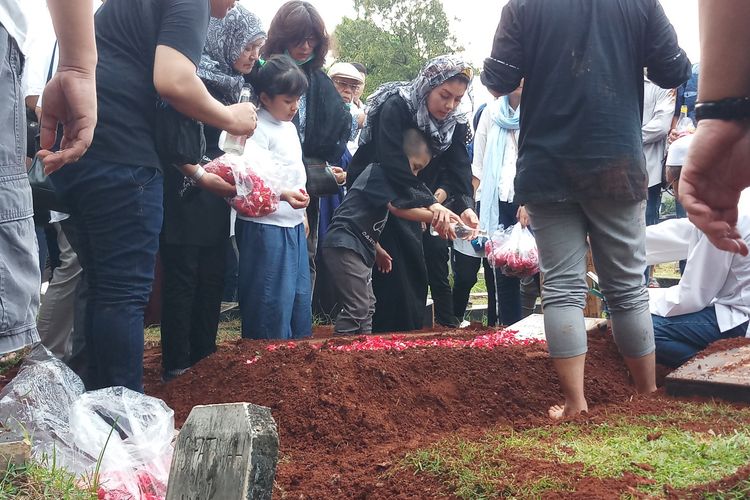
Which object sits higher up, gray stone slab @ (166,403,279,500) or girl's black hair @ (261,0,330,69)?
girl's black hair @ (261,0,330,69)

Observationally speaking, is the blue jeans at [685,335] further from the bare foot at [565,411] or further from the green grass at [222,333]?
the green grass at [222,333]

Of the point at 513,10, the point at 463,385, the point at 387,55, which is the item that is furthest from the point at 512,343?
the point at 387,55

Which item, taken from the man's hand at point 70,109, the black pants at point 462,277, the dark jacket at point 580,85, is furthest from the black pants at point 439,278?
the man's hand at point 70,109

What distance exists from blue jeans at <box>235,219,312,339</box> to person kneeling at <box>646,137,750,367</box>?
1.95 m

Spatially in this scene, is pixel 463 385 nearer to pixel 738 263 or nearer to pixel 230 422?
pixel 738 263

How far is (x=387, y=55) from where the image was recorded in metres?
36.3

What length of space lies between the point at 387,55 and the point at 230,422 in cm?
3558

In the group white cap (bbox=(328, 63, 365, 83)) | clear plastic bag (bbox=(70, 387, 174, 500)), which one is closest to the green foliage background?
white cap (bbox=(328, 63, 365, 83))

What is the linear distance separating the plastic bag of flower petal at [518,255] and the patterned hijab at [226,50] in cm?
240

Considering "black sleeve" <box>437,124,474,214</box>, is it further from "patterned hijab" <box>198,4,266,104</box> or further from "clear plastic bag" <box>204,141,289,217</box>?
"patterned hijab" <box>198,4,266,104</box>

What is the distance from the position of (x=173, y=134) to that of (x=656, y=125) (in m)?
4.65

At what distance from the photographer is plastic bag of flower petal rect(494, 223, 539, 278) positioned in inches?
226

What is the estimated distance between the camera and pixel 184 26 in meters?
3.15

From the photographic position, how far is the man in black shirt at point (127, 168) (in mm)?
3039
